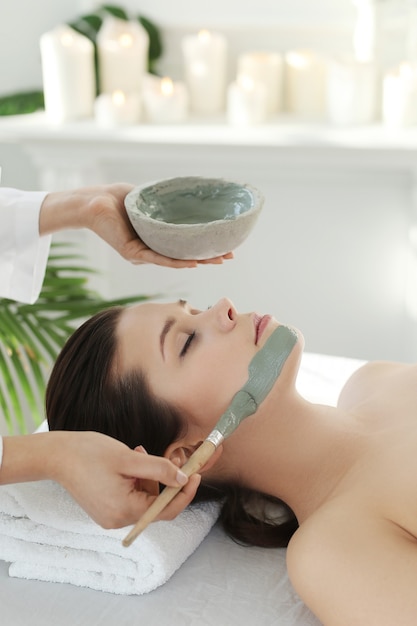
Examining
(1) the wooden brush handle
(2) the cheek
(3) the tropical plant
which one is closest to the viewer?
(1) the wooden brush handle

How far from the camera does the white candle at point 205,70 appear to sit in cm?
279

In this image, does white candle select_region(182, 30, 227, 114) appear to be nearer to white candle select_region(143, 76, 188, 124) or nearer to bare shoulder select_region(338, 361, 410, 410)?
white candle select_region(143, 76, 188, 124)

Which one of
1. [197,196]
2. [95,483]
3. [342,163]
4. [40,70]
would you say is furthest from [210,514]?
[40,70]

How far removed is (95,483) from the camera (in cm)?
131

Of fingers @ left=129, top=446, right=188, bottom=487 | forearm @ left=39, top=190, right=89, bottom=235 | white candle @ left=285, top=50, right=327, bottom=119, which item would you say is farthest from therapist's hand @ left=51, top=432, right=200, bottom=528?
white candle @ left=285, top=50, right=327, bottom=119

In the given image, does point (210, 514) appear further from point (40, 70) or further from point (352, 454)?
point (40, 70)

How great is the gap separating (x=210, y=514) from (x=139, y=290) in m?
1.51

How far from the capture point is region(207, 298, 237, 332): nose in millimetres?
1621

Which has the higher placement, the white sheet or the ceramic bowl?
the ceramic bowl

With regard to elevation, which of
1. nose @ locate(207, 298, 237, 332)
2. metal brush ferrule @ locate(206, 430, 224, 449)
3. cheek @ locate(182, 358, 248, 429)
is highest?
nose @ locate(207, 298, 237, 332)

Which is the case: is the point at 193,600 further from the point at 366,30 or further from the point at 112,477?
the point at 366,30

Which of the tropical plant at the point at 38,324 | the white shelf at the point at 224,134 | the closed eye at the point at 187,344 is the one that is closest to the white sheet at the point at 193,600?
the closed eye at the point at 187,344

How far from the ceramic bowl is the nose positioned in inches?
4.3

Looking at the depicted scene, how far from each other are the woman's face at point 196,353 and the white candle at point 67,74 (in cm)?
134
